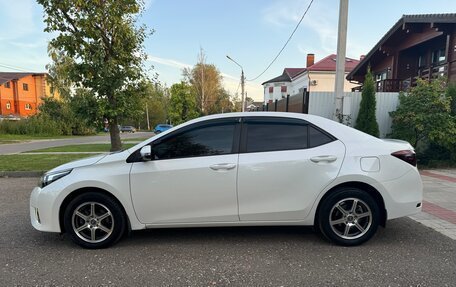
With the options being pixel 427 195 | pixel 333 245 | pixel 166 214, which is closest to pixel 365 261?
pixel 333 245

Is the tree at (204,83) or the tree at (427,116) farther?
the tree at (204,83)

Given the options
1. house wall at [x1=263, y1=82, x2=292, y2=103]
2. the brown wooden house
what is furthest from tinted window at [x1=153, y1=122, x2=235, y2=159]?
house wall at [x1=263, y1=82, x2=292, y2=103]

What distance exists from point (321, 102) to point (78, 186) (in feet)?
27.8

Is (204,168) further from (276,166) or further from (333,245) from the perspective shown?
(333,245)

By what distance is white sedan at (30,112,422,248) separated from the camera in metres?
3.57

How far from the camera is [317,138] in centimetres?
375

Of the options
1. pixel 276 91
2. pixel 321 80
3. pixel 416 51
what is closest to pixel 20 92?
pixel 276 91

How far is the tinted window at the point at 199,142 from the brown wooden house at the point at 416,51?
11.2 metres

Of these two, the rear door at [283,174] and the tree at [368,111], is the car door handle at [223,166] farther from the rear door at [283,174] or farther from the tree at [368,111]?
the tree at [368,111]

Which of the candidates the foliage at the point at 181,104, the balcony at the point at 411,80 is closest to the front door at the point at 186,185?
the balcony at the point at 411,80

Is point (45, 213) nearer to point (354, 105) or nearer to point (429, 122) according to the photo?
point (354, 105)

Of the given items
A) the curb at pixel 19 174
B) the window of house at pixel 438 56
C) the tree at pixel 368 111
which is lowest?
the curb at pixel 19 174

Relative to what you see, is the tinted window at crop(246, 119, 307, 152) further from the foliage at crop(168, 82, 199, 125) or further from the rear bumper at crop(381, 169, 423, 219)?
the foliage at crop(168, 82, 199, 125)

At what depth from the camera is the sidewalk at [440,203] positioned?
14.6 ft
